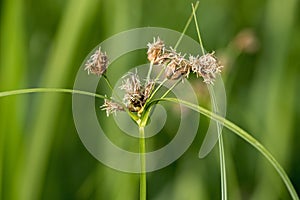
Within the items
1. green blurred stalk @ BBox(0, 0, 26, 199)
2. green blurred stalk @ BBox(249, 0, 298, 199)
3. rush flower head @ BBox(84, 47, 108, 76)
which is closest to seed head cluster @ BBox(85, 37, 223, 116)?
rush flower head @ BBox(84, 47, 108, 76)

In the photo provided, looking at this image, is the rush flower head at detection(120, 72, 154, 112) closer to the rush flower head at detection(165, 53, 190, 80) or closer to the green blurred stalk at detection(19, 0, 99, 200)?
the rush flower head at detection(165, 53, 190, 80)

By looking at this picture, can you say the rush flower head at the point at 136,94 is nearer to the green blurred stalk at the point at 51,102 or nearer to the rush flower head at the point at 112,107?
the rush flower head at the point at 112,107

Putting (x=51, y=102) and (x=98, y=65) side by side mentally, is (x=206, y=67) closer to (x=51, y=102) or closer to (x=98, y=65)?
(x=98, y=65)

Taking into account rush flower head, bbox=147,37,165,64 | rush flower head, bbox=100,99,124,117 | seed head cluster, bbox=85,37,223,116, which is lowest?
rush flower head, bbox=100,99,124,117

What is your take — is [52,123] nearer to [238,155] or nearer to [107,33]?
[107,33]

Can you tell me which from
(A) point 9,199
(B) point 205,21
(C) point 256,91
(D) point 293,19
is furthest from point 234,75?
(A) point 9,199

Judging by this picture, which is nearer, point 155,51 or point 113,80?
point 155,51

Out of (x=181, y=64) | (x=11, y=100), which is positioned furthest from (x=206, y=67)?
(x=11, y=100)
